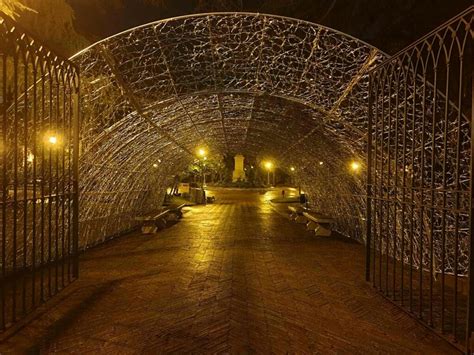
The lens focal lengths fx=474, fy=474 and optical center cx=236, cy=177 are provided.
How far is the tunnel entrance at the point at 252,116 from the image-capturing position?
20.5 feet

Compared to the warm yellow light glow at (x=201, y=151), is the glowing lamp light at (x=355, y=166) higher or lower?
lower

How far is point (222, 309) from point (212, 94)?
235 inches

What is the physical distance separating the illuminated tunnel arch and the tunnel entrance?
35 mm

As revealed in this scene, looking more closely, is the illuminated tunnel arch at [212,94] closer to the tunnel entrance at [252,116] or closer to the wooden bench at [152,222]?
the tunnel entrance at [252,116]

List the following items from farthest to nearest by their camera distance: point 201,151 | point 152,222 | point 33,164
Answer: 1. point 201,151
2. point 152,222
3. point 33,164

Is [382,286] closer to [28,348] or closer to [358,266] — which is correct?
[358,266]

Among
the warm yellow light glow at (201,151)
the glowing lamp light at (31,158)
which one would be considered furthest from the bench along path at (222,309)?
the warm yellow light glow at (201,151)

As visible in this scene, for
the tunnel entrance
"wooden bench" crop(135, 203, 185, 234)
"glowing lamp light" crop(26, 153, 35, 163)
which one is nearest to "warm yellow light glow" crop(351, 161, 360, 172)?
the tunnel entrance

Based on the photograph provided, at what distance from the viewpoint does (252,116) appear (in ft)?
46.1

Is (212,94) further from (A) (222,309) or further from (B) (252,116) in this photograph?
(A) (222,309)

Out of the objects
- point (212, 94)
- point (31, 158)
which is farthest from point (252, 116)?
point (31, 158)

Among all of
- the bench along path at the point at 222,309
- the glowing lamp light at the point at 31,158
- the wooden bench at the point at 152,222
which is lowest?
the bench along path at the point at 222,309

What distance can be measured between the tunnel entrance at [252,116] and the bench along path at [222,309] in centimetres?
42

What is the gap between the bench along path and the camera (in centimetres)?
468
